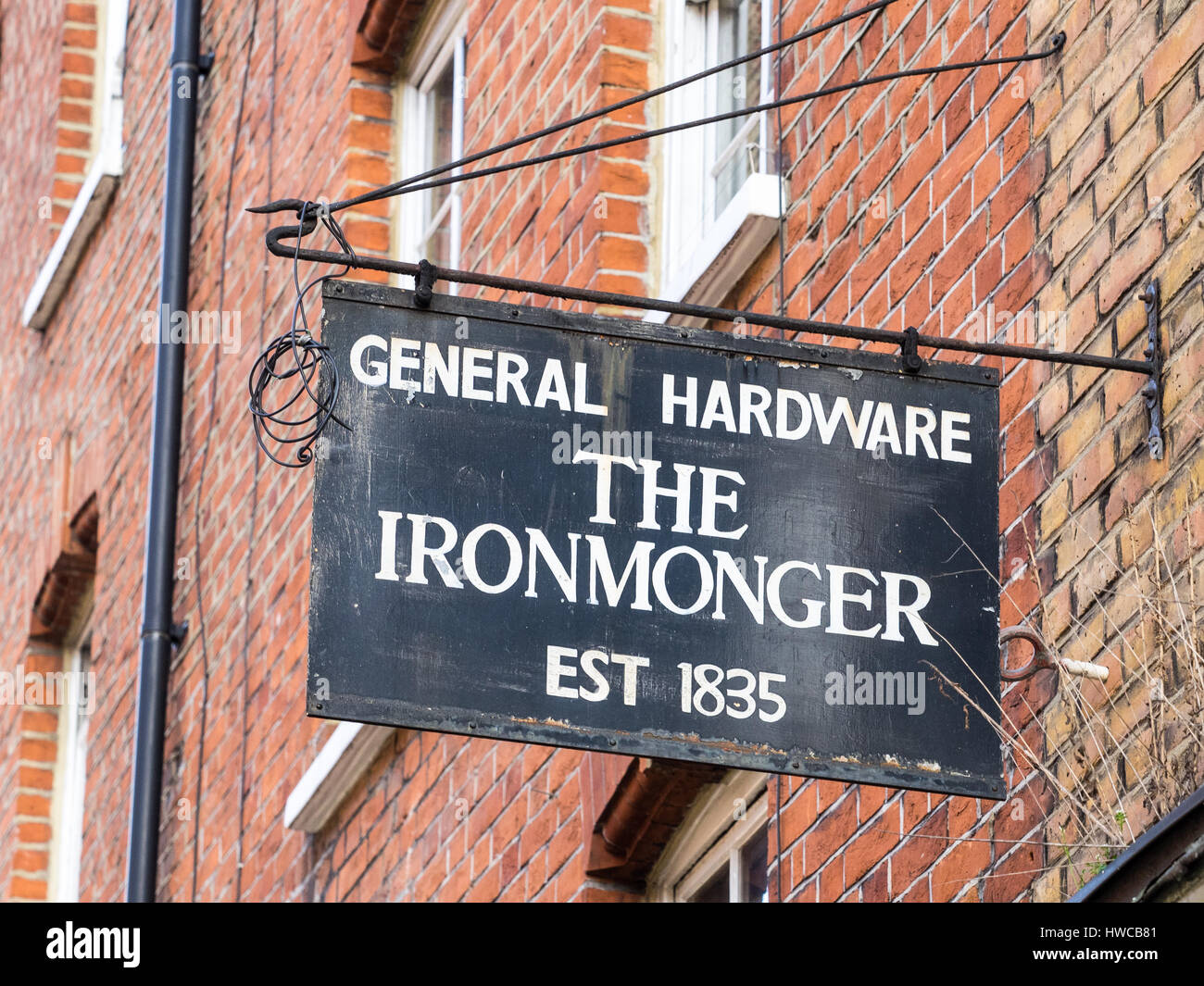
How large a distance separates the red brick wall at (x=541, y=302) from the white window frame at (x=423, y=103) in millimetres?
89

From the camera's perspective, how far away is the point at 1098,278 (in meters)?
4.86

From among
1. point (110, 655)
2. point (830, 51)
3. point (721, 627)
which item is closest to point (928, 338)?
point (721, 627)

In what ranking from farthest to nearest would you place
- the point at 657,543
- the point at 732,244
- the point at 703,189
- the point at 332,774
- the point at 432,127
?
1. the point at 432,127
2. the point at 332,774
3. the point at 703,189
4. the point at 732,244
5. the point at 657,543

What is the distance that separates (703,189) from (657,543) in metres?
3.00

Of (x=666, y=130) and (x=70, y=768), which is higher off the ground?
(x=70, y=768)

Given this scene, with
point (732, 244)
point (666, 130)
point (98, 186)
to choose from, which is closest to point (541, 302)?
point (732, 244)

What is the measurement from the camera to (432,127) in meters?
9.05

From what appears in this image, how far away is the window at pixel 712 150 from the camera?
635cm

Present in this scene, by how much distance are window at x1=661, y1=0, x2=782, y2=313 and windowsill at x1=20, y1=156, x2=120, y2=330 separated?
496 cm

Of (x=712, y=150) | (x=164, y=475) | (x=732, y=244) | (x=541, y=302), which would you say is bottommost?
(x=732, y=244)

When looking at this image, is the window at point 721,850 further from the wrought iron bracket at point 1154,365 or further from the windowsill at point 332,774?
the wrought iron bracket at point 1154,365

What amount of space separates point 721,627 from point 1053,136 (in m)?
1.45

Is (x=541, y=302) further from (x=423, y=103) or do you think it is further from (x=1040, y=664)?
(x=1040, y=664)
